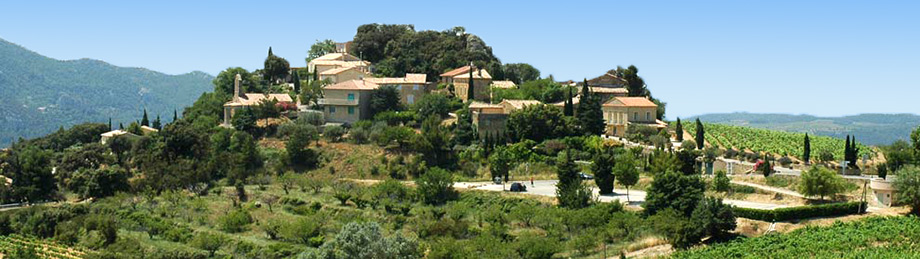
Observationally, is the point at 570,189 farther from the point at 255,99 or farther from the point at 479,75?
the point at 255,99

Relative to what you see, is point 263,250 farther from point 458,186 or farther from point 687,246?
point 687,246

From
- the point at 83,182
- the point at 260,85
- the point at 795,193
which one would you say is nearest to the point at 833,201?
the point at 795,193

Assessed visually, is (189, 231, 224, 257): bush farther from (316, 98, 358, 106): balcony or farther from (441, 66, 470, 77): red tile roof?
(441, 66, 470, 77): red tile roof

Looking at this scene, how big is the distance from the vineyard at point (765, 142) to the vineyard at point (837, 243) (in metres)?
20.9

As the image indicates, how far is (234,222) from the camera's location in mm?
49781

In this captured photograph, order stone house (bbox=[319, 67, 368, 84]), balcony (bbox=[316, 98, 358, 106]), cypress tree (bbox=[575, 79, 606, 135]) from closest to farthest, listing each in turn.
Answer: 1. cypress tree (bbox=[575, 79, 606, 135])
2. balcony (bbox=[316, 98, 358, 106])
3. stone house (bbox=[319, 67, 368, 84])

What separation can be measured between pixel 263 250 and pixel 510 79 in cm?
4300

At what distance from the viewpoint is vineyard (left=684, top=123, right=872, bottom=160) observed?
67750 millimetres

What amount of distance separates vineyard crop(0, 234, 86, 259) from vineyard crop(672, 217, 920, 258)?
1185 inches

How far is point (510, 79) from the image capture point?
8412 cm

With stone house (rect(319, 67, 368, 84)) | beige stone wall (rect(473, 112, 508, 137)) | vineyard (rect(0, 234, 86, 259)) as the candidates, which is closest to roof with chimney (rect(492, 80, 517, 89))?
beige stone wall (rect(473, 112, 508, 137))

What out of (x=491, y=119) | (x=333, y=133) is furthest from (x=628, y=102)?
(x=333, y=133)

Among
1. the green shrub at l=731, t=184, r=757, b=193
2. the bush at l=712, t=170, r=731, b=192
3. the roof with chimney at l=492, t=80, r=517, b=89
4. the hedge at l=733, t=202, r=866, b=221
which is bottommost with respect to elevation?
the hedge at l=733, t=202, r=866, b=221

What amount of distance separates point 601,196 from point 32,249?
99.3ft
